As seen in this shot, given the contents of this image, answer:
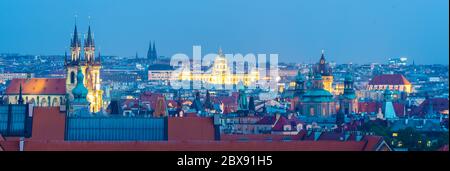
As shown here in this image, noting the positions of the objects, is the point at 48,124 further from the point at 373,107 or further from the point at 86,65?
the point at 373,107

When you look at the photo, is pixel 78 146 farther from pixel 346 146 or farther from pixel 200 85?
pixel 200 85

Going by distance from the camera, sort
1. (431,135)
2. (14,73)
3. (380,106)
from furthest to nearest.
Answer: (14,73) → (380,106) → (431,135)

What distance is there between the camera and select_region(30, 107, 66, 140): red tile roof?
35688mm

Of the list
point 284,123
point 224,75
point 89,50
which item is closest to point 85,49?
point 89,50

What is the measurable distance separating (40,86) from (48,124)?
4998cm

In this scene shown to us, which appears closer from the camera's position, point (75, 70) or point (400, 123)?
point (400, 123)

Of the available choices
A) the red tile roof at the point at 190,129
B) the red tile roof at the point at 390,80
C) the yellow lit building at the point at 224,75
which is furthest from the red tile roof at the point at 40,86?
the yellow lit building at the point at 224,75

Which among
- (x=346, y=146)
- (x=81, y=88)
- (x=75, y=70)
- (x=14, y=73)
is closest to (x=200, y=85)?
(x=14, y=73)

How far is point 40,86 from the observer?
86.1 m

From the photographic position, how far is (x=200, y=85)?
15388cm

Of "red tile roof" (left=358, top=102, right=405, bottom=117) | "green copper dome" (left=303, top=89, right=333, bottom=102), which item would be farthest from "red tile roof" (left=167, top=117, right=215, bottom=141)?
"green copper dome" (left=303, top=89, right=333, bottom=102)

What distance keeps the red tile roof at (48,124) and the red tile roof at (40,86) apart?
1815 inches

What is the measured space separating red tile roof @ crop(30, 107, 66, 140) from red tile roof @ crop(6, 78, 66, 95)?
151 ft
